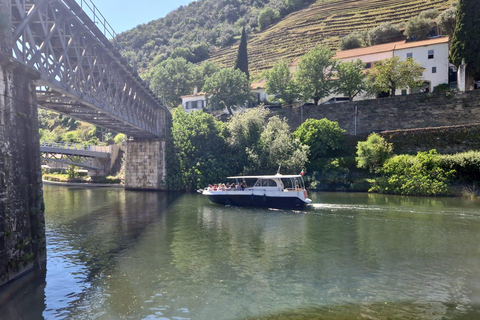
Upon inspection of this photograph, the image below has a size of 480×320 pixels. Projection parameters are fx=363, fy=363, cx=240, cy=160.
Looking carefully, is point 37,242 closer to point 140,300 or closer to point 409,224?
point 140,300

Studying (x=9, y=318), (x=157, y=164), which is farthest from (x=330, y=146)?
(x=9, y=318)

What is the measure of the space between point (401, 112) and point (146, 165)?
32.2 metres

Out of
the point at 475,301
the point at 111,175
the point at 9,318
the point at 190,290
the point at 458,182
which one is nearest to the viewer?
the point at 9,318

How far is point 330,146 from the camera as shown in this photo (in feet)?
144

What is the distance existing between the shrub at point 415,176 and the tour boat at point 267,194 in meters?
11.2

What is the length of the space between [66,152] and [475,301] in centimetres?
4917

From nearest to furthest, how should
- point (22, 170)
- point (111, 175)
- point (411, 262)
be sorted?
1. point (22, 170)
2. point (411, 262)
3. point (111, 175)

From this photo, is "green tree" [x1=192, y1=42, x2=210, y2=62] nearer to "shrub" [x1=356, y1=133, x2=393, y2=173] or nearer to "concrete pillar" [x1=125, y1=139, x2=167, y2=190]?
"concrete pillar" [x1=125, y1=139, x2=167, y2=190]

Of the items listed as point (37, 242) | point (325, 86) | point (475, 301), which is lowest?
point (475, 301)

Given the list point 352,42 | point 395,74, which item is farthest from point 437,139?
point 352,42

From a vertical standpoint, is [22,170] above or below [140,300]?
above

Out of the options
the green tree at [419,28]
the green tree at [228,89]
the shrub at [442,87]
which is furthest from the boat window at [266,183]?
the green tree at [419,28]

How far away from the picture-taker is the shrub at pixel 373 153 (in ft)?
127

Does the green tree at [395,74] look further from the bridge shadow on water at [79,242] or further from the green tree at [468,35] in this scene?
the bridge shadow on water at [79,242]
